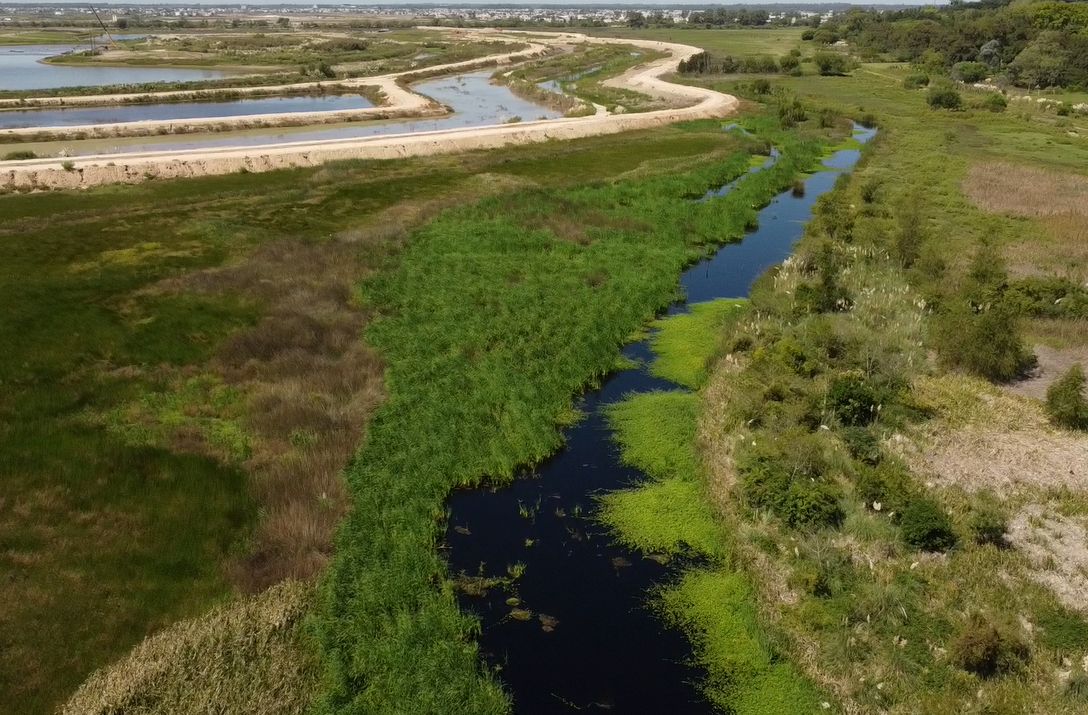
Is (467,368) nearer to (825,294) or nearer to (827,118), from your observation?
(825,294)

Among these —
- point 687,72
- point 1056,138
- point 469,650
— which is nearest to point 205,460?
point 469,650

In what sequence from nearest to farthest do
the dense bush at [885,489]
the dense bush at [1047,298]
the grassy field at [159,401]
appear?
the grassy field at [159,401], the dense bush at [885,489], the dense bush at [1047,298]

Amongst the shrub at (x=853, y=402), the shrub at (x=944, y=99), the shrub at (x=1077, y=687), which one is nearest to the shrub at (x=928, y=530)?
the shrub at (x=1077, y=687)

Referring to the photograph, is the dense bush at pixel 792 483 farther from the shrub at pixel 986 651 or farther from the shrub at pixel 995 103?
the shrub at pixel 995 103

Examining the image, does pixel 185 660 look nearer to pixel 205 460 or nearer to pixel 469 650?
pixel 469 650

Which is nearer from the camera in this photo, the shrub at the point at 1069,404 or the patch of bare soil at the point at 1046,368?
the shrub at the point at 1069,404

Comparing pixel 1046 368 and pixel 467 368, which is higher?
pixel 467 368

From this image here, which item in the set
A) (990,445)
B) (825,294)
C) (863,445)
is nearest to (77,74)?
(825,294)

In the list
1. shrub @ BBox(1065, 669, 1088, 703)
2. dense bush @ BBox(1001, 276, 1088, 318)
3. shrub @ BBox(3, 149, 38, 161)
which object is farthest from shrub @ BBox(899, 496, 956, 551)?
shrub @ BBox(3, 149, 38, 161)
